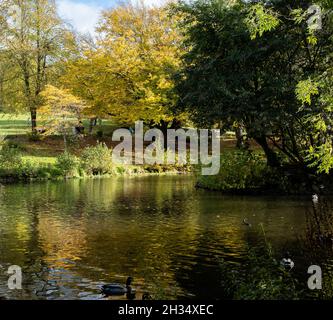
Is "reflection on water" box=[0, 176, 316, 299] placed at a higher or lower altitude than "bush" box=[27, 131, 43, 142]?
lower

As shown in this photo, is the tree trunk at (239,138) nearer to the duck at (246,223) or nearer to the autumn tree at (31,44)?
the duck at (246,223)

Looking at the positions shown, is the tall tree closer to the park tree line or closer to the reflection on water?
the park tree line

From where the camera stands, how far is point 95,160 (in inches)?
1459

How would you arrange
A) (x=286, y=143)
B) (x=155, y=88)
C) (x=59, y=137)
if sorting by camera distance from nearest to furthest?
(x=286, y=143) → (x=155, y=88) → (x=59, y=137)

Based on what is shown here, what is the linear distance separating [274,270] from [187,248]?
3.08 m

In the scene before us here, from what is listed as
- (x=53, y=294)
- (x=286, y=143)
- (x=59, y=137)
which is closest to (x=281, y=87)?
(x=286, y=143)

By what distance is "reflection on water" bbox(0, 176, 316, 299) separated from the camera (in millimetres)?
10906

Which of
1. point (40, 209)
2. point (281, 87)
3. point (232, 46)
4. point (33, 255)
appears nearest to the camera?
point (33, 255)

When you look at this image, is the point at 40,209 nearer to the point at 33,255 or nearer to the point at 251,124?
the point at 33,255

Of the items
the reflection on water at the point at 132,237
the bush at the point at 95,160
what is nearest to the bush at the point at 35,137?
the bush at the point at 95,160

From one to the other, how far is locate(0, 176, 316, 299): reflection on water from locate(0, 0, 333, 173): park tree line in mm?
3999

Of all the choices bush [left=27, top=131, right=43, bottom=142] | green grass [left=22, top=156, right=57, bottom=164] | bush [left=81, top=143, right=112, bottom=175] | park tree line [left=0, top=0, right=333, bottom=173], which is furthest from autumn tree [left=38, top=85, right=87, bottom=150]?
bush [left=81, top=143, right=112, bottom=175]

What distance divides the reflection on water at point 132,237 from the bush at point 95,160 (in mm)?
9490

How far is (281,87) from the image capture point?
2314 cm
